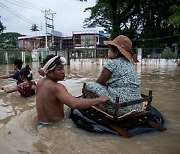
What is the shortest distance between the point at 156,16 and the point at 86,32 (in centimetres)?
1413

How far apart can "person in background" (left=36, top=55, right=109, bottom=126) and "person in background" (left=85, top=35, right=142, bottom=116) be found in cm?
26

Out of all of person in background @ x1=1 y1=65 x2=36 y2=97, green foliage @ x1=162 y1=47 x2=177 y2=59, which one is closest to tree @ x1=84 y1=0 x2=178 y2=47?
green foliage @ x1=162 y1=47 x2=177 y2=59

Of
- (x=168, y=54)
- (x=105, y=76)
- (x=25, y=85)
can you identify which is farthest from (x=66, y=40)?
(x=105, y=76)

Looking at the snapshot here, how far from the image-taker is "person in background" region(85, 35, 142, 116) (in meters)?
3.67

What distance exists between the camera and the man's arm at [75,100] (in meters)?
3.35

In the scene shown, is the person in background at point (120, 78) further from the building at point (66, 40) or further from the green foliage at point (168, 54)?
the building at point (66, 40)

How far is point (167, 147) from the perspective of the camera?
328cm

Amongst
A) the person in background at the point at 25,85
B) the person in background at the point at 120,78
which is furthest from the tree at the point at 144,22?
the person in background at the point at 120,78

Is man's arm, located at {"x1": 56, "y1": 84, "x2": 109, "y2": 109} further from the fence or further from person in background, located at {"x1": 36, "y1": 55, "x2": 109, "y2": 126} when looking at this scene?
the fence

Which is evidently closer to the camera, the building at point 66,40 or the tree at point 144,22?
the tree at point 144,22

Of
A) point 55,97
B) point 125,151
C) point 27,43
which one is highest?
point 27,43

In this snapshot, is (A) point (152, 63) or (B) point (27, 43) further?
(B) point (27, 43)

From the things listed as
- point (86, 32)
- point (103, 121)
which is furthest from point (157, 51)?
point (103, 121)

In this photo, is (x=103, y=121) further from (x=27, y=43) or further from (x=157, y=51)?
(x=27, y=43)
